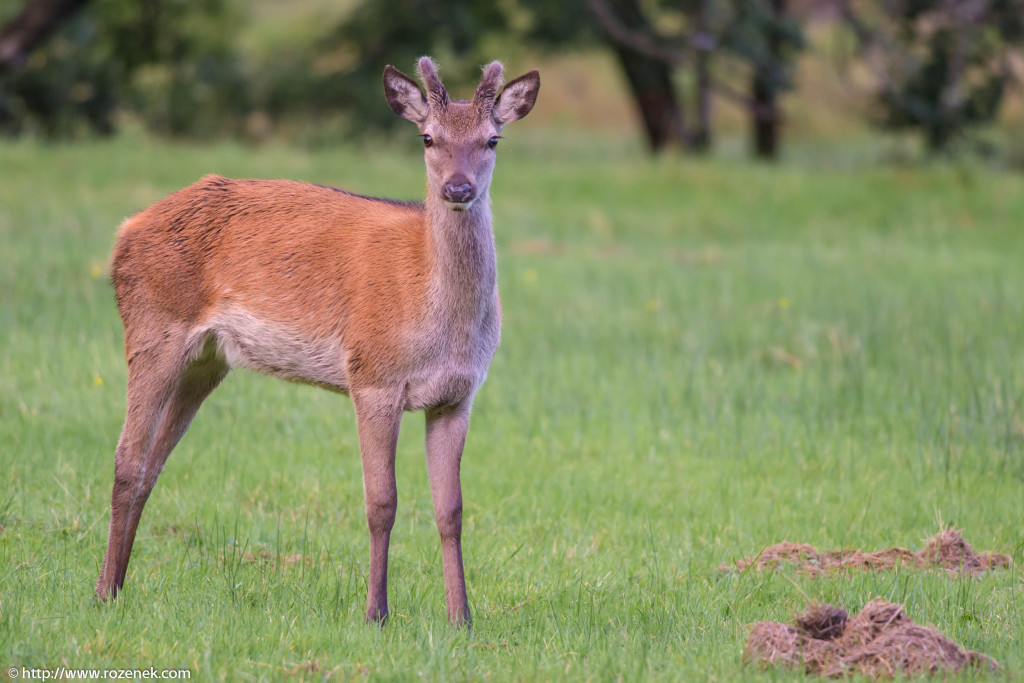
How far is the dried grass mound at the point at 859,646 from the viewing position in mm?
4492

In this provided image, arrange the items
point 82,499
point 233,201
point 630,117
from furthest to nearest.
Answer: point 630,117 → point 82,499 → point 233,201

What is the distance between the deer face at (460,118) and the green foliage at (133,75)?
19.1m

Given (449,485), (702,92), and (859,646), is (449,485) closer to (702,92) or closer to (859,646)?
(859,646)

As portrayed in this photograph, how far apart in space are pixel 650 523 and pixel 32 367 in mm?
4519

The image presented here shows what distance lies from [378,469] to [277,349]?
2.47 feet

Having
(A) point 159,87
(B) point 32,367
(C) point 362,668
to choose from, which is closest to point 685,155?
(A) point 159,87

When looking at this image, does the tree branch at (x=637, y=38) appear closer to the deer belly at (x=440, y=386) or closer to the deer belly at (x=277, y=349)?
the deer belly at (x=277, y=349)

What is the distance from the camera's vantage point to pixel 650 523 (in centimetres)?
664

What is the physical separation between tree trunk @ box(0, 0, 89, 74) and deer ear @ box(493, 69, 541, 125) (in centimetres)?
1272

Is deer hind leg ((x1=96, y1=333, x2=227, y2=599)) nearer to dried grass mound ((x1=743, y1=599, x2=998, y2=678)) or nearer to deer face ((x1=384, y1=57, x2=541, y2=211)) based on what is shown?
deer face ((x1=384, y1=57, x2=541, y2=211))

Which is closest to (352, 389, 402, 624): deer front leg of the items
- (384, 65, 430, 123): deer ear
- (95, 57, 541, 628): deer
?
(95, 57, 541, 628): deer

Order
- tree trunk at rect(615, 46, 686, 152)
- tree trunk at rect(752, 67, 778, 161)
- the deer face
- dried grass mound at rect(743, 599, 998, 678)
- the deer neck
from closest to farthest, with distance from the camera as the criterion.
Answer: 1. dried grass mound at rect(743, 599, 998, 678)
2. the deer face
3. the deer neck
4. tree trunk at rect(752, 67, 778, 161)
5. tree trunk at rect(615, 46, 686, 152)

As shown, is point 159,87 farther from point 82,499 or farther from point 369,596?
point 369,596

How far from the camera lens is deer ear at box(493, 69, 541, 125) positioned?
539cm
